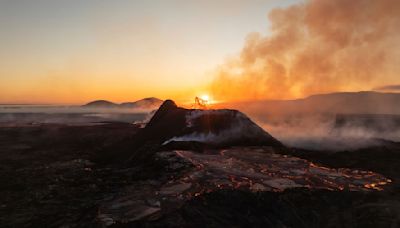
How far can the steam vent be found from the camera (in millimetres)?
9602

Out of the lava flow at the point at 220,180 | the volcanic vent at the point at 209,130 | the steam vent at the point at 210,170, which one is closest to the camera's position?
the lava flow at the point at 220,180

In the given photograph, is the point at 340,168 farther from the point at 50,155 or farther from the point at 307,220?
the point at 50,155

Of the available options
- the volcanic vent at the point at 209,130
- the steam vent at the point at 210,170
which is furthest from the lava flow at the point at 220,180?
the volcanic vent at the point at 209,130

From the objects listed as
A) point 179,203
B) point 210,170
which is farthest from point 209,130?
point 179,203

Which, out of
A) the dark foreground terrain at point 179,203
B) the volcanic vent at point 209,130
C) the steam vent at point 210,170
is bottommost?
the dark foreground terrain at point 179,203

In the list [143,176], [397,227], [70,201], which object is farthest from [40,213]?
[397,227]

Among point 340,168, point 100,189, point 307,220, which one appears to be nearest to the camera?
point 307,220

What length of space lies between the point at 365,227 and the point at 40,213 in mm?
8821

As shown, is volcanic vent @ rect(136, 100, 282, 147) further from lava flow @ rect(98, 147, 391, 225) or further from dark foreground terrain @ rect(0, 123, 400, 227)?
dark foreground terrain @ rect(0, 123, 400, 227)

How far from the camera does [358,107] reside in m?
181

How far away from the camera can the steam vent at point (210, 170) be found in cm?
960

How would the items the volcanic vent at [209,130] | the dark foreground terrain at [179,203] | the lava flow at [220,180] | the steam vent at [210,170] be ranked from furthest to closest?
the volcanic vent at [209,130], the steam vent at [210,170], the lava flow at [220,180], the dark foreground terrain at [179,203]

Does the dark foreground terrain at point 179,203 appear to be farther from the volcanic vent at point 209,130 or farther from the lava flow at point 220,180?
the volcanic vent at point 209,130

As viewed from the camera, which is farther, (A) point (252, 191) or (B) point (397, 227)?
(A) point (252, 191)
